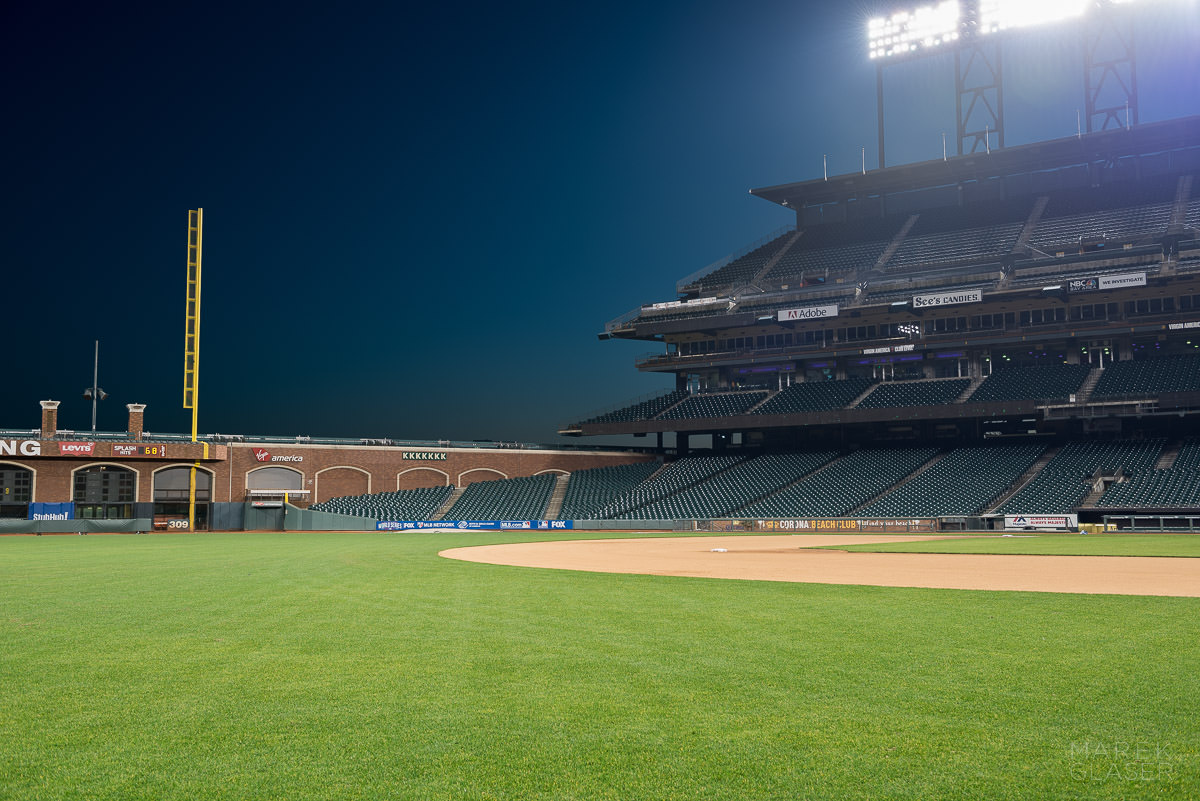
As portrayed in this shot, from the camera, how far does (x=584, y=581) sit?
1977 cm

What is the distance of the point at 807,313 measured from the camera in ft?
218

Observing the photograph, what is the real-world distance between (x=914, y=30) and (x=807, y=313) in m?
23.6

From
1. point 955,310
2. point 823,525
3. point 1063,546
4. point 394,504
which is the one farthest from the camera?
point 394,504

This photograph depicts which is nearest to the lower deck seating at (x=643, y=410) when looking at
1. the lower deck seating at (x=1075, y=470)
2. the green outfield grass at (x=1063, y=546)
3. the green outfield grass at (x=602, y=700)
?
the lower deck seating at (x=1075, y=470)

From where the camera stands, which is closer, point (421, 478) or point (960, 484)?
point (960, 484)

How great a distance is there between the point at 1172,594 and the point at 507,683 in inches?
520

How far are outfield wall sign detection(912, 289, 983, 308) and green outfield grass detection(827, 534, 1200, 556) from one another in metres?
23.4

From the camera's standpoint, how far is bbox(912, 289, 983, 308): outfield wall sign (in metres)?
60.3

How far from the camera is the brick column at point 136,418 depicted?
62188mm

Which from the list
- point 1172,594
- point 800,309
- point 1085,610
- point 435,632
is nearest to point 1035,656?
point 1085,610

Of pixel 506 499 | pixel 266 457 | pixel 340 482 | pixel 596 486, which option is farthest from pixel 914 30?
pixel 266 457

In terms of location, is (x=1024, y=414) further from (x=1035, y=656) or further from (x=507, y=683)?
(x=507, y=683)

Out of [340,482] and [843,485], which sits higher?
[843,485]

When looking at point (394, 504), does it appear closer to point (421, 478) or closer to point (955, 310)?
point (421, 478)
